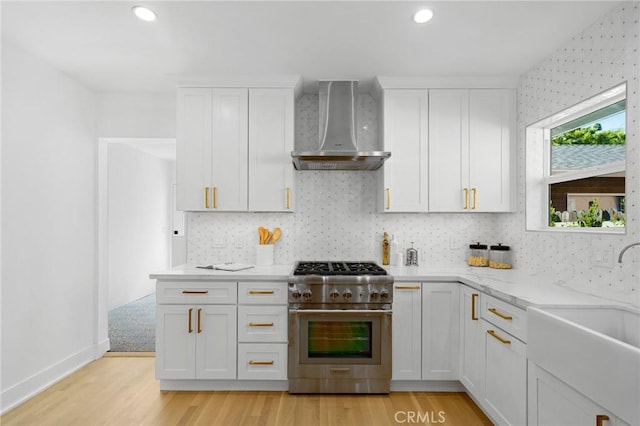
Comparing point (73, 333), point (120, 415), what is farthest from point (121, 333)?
point (120, 415)

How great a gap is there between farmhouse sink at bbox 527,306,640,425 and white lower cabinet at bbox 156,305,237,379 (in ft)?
6.71

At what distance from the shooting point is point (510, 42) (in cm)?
245

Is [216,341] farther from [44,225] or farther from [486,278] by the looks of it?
[486,278]

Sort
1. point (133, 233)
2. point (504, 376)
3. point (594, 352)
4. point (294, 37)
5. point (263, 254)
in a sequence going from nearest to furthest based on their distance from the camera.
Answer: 1. point (594, 352)
2. point (504, 376)
3. point (294, 37)
4. point (263, 254)
5. point (133, 233)

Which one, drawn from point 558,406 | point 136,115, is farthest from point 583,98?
point 136,115

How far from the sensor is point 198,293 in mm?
2721

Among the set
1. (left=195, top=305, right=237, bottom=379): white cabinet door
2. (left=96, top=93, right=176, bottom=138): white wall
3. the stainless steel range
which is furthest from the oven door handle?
(left=96, top=93, right=176, bottom=138): white wall

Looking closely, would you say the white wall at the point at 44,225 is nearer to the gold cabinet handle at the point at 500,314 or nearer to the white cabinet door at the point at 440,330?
the white cabinet door at the point at 440,330

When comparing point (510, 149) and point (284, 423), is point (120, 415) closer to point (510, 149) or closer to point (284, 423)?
point (284, 423)

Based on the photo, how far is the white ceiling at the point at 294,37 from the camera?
6.81 ft

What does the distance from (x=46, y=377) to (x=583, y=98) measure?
4.46 meters

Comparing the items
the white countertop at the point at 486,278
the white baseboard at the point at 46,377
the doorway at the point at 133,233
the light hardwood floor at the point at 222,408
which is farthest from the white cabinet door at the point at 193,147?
the white baseboard at the point at 46,377

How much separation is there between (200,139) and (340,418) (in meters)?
2.49

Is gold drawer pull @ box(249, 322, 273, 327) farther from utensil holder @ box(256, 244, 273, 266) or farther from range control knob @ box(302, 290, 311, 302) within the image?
utensil holder @ box(256, 244, 273, 266)
